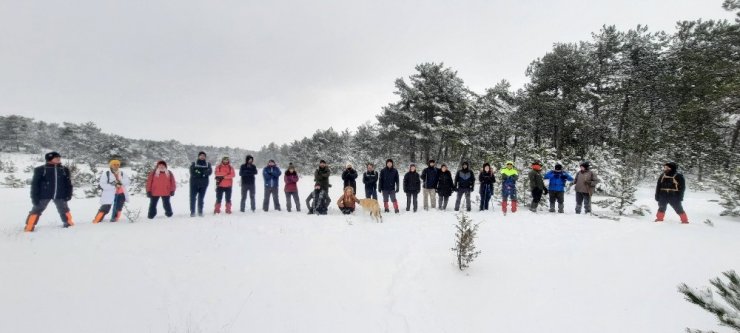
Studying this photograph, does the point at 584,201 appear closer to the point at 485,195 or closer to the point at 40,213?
the point at 485,195

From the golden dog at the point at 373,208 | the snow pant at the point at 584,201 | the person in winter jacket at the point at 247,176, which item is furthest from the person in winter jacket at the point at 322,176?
the snow pant at the point at 584,201

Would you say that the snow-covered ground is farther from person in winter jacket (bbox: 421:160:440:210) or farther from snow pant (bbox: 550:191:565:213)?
person in winter jacket (bbox: 421:160:440:210)

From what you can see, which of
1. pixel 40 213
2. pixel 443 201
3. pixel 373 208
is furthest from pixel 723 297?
pixel 40 213

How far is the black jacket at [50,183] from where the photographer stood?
24.8 ft

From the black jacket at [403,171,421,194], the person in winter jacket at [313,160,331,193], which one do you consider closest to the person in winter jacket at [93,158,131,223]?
the person in winter jacket at [313,160,331,193]

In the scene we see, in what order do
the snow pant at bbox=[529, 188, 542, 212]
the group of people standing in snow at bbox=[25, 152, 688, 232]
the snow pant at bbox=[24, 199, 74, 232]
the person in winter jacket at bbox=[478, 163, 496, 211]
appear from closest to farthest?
1. the snow pant at bbox=[24, 199, 74, 232]
2. the group of people standing in snow at bbox=[25, 152, 688, 232]
3. the snow pant at bbox=[529, 188, 542, 212]
4. the person in winter jacket at bbox=[478, 163, 496, 211]

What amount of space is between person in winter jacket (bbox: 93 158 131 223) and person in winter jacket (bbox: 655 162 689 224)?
14.2 metres

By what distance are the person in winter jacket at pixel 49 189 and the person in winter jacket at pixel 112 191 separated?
71 cm

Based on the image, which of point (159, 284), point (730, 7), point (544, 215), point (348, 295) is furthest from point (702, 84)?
point (159, 284)

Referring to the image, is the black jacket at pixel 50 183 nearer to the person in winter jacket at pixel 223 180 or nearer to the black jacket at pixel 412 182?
the person in winter jacket at pixel 223 180

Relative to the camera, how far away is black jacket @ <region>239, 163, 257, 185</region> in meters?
10.7

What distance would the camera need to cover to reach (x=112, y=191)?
28.9 feet

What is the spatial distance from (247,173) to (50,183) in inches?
181

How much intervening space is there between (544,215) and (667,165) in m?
3.33
